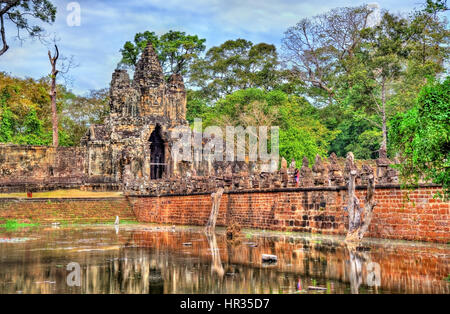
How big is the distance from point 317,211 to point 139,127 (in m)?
23.2

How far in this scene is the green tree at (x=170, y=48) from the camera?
5266cm

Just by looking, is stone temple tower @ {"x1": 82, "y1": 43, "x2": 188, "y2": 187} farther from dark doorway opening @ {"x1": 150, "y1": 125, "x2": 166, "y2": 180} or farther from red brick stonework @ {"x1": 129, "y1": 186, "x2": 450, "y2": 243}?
red brick stonework @ {"x1": 129, "y1": 186, "x2": 450, "y2": 243}

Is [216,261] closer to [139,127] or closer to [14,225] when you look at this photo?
[14,225]

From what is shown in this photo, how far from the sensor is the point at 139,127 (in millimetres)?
37906

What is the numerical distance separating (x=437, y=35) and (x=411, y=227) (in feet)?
87.0

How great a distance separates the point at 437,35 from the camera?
36.1m

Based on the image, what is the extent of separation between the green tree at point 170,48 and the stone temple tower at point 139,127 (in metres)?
13.1

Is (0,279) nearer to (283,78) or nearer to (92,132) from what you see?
(92,132)

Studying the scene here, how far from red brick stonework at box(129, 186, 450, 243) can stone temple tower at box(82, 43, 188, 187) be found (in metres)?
10.4

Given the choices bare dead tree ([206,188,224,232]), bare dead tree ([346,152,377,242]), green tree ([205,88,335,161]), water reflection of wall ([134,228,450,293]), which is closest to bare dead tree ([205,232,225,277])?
water reflection of wall ([134,228,450,293])

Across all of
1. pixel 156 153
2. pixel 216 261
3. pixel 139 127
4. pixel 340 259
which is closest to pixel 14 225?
pixel 139 127

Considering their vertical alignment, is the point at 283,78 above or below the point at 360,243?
above

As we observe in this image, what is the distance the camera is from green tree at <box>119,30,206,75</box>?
52.7 m

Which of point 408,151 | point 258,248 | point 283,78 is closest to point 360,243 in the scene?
point 258,248
